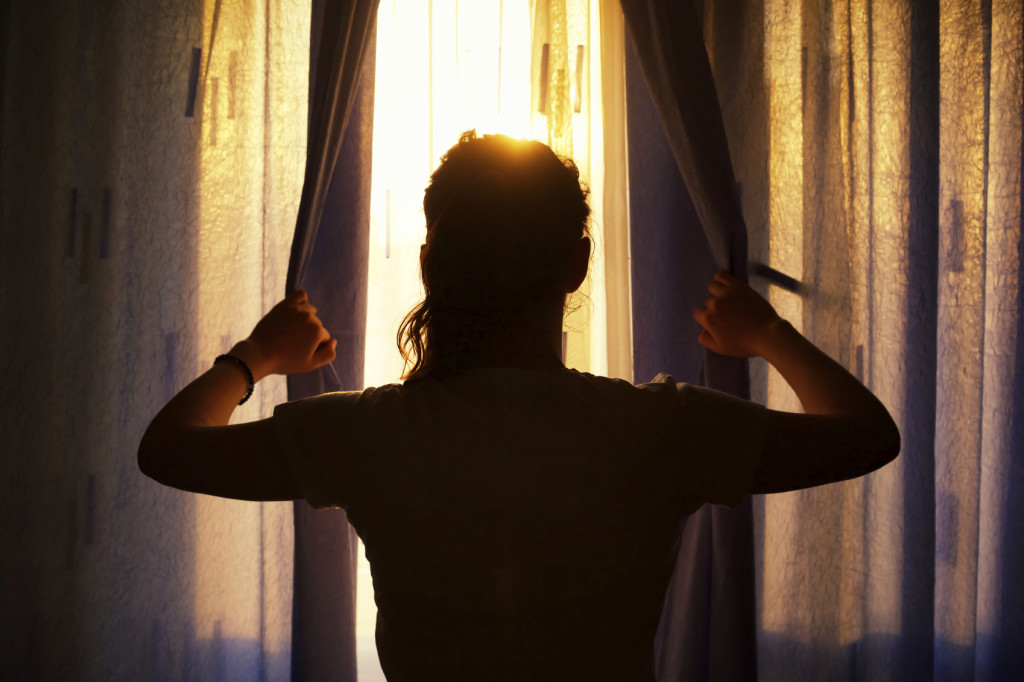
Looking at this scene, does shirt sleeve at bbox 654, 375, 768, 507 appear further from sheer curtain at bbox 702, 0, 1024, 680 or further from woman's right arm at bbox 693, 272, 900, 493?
sheer curtain at bbox 702, 0, 1024, 680

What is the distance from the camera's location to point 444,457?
567 millimetres

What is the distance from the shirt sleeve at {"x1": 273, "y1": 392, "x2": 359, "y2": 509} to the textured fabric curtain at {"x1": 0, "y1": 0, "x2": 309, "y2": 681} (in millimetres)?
620

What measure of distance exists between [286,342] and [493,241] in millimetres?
386

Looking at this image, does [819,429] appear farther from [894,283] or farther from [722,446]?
[894,283]

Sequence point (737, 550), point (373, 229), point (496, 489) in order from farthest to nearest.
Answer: point (373, 229), point (737, 550), point (496, 489)

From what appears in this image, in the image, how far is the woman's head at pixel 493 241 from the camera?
0.60m

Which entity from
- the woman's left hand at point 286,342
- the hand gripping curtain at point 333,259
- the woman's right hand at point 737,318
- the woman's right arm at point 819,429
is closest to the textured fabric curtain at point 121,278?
the hand gripping curtain at point 333,259

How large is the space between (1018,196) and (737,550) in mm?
880

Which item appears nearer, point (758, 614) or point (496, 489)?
point (496, 489)

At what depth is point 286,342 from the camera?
837mm

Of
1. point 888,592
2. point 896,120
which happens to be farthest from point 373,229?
point 888,592

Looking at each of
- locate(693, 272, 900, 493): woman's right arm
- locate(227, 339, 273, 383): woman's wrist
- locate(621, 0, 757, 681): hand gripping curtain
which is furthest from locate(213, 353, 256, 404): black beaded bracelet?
locate(621, 0, 757, 681): hand gripping curtain

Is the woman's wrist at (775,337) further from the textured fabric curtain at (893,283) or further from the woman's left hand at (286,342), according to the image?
the woman's left hand at (286,342)

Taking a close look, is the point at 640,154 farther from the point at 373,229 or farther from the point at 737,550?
the point at 737,550
